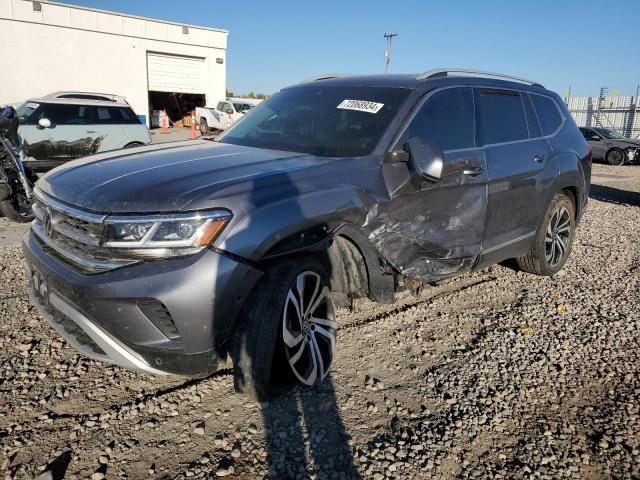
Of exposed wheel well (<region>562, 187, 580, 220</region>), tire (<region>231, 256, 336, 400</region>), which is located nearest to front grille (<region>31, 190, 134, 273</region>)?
tire (<region>231, 256, 336, 400</region>)

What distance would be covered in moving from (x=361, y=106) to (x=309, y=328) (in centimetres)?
164

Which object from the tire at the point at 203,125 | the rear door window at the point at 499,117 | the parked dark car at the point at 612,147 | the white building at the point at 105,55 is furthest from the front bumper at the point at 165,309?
the white building at the point at 105,55

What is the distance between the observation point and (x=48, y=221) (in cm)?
279

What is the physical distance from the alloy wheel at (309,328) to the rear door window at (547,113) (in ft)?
10.0

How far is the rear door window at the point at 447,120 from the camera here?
3.39m

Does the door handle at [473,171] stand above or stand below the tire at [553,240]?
above

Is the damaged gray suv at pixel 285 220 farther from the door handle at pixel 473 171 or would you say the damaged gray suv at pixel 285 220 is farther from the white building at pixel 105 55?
the white building at pixel 105 55

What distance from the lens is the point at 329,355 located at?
305 centimetres

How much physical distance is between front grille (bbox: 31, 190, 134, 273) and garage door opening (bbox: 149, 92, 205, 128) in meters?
28.2

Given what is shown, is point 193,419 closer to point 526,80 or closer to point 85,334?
point 85,334

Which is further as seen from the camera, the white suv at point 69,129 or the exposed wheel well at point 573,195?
the white suv at point 69,129

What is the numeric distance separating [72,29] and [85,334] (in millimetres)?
25430

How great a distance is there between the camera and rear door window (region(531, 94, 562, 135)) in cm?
471

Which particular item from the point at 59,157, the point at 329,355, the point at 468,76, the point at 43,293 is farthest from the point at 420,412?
the point at 59,157
